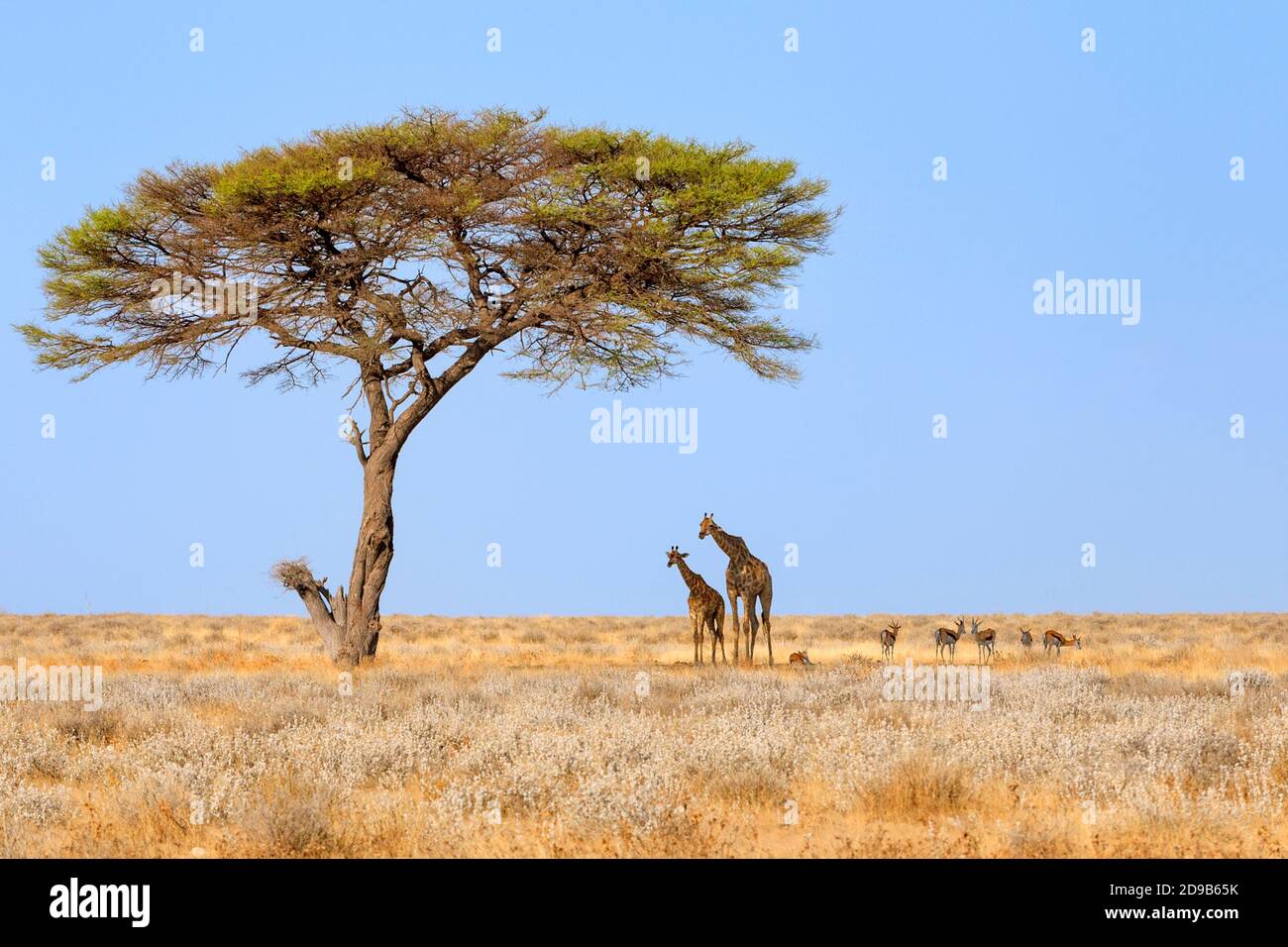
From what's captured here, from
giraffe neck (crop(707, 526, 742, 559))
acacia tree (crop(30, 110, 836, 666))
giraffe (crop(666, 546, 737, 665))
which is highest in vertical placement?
acacia tree (crop(30, 110, 836, 666))

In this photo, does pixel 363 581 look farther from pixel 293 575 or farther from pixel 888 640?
pixel 888 640

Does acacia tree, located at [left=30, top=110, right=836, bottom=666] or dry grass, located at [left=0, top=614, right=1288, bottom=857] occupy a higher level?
acacia tree, located at [left=30, top=110, right=836, bottom=666]

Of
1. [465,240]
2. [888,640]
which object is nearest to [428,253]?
[465,240]

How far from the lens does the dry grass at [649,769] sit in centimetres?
780

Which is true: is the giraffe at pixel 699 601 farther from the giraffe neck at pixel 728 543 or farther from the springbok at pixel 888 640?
the springbok at pixel 888 640

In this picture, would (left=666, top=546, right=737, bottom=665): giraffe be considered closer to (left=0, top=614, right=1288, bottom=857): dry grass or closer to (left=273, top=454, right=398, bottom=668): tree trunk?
(left=0, top=614, right=1288, bottom=857): dry grass

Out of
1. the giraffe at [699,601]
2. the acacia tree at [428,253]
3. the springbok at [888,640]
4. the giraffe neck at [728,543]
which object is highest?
the acacia tree at [428,253]

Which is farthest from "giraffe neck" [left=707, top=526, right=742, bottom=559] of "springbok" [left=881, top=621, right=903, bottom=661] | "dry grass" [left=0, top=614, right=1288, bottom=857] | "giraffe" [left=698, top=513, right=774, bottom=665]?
"springbok" [left=881, top=621, right=903, bottom=661]

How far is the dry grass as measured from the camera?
25.6 ft

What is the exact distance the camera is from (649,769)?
29.5ft

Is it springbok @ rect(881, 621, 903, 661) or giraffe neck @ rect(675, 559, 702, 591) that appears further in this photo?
springbok @ rect(881, 621, 903, 661)

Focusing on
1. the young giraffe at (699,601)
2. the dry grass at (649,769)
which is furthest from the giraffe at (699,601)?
the dry grass at (649,769)
